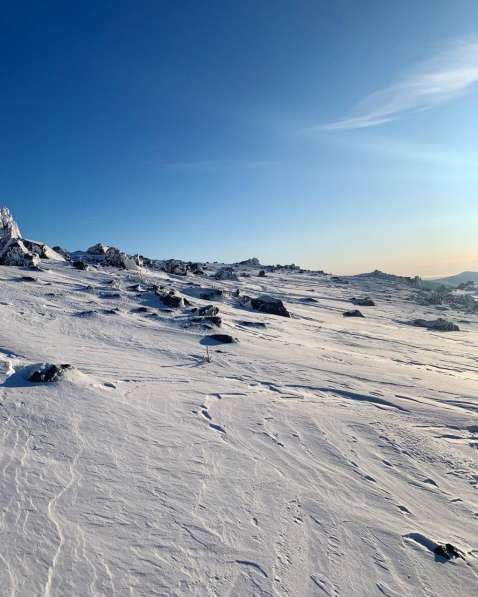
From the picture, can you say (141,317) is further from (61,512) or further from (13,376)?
(61,512)

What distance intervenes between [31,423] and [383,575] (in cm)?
280

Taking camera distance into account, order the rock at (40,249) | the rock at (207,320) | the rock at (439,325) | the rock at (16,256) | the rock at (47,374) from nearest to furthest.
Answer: the rock at (47,374), the rock at (207,320), the rock at (16,256), the rock at (439,325), the rock at (40,249)

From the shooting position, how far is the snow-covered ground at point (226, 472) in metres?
1.94

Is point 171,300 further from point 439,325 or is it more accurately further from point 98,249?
point 98,249

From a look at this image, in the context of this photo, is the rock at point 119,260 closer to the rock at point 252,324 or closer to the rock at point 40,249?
the rock at point 40,249

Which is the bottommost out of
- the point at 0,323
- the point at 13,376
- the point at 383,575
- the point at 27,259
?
the point at 383,575

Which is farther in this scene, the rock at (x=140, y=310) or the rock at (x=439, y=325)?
the rock at (x=439, y=325)

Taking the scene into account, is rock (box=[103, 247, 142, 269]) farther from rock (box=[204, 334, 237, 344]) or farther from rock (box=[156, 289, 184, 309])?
rock (box=[204, 334, 237, 344])

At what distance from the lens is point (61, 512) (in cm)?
220

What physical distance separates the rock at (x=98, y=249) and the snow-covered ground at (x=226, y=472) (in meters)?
12.3

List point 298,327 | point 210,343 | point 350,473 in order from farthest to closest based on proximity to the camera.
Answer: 1. point 298,327
2. point 210,343
3. point 350,473

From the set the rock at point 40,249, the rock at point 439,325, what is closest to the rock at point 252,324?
the rock at point 439,325

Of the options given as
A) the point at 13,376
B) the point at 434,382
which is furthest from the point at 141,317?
the point at 434,382

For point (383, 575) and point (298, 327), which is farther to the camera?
point (298, 327)
